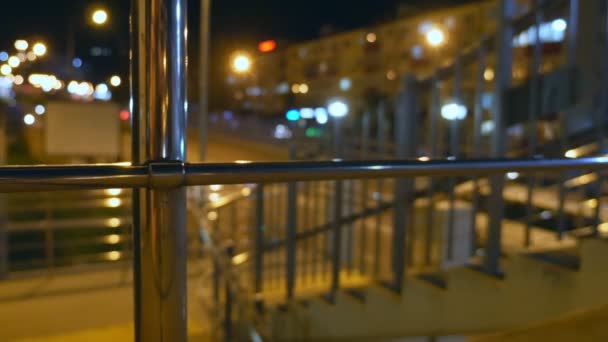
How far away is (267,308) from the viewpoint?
5102mm

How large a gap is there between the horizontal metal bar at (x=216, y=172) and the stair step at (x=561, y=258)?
6.73 feet

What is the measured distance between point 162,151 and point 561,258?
113 inches

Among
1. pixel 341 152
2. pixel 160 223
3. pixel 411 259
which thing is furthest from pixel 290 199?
pixel 160 223

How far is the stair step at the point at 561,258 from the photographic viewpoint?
3318 millimetres

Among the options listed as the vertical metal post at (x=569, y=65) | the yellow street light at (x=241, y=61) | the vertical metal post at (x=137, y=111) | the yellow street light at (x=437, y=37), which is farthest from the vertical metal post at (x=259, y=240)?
the yellow street light at (x=437, y=37)

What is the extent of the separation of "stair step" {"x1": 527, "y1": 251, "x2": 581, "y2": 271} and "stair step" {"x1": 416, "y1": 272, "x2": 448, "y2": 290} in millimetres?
646

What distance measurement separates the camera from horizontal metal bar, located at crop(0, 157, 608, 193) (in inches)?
39.5

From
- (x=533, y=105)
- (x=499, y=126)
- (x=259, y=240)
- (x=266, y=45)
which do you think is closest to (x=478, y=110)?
(x=499, y=126)

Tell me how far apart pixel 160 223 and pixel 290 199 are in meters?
3.92

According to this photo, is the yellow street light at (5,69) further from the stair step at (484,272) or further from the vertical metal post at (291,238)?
the stair step at (484,272)

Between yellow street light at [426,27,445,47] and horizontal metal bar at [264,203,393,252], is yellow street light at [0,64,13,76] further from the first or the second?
yellow street light at [426,27,445,47]

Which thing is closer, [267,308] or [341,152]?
[267,308]

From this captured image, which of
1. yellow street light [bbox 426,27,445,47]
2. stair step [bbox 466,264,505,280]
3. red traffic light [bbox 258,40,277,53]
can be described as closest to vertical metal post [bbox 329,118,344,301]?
stair step [bbox 466,264,505,280]

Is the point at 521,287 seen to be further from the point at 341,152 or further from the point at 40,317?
the point at 40,317
